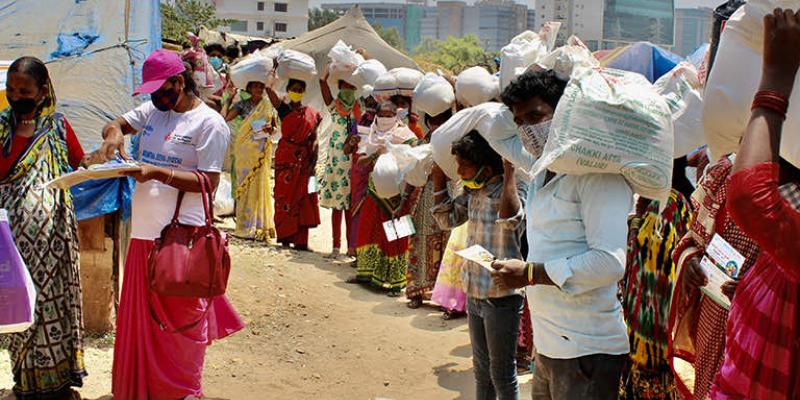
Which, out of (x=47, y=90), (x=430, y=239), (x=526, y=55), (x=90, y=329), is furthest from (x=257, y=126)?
(x=526, y=55)

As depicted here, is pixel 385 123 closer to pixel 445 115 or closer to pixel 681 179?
pixel 445 115

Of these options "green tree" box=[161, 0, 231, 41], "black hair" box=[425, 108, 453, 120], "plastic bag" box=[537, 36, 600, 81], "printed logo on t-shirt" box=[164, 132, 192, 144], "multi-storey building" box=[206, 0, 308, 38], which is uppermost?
"multi-storey building" box=[206, 0, 308, 38]

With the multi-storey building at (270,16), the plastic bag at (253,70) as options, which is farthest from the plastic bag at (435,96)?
the multi-storey building at (270,16)

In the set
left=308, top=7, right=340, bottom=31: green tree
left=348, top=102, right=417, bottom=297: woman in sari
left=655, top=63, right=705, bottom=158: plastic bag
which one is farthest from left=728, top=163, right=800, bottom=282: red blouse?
left=308, top=7, right=340, bottom=31: green tree

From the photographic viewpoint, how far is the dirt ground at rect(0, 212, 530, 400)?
5.41 metres

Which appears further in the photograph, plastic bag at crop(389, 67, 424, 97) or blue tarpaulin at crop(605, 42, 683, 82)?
plastic bag at crop(389, 67, 424, 97)

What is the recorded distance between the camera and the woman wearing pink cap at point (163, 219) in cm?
443

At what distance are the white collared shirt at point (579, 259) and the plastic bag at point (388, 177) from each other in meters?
4.03

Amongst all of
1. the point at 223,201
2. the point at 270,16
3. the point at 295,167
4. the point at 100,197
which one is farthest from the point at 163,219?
the point at 270,16

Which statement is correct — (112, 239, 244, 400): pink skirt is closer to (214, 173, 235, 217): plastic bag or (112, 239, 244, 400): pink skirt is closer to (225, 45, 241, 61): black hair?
(214, 173, 235, 217): plastic bag

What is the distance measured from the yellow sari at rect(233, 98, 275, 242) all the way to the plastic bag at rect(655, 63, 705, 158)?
6295 millimetres

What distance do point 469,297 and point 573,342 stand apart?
3.75 feet

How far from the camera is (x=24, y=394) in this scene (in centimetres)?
459

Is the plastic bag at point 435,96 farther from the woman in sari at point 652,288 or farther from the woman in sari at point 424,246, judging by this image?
the woman in sari at point 652,288
